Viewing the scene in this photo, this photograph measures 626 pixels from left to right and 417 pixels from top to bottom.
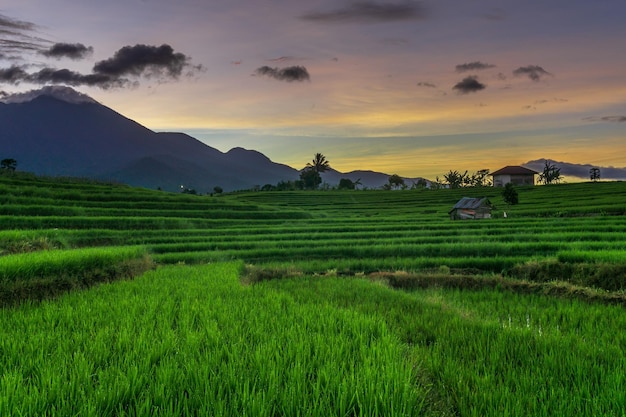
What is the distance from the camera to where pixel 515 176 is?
100250 millimetres

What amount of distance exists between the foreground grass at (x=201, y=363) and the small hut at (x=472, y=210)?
122 ft

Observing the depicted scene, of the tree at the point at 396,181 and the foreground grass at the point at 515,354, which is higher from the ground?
the tree at the point at 396,181

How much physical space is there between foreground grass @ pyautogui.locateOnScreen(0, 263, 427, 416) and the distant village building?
108m

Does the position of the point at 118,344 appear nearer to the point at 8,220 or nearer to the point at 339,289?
the point at 339,289

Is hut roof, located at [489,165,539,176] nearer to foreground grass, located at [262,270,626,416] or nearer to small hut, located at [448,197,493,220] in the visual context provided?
small hut, located at [448,197,493,220]

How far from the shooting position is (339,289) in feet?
28.8

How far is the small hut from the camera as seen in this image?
128 feet

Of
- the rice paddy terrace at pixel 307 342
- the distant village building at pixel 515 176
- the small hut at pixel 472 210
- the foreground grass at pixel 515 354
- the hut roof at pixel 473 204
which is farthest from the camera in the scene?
the distant village building at pixel 515 176

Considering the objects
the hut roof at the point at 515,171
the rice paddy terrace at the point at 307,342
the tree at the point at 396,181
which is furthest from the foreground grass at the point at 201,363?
the tree at the point at 396,181

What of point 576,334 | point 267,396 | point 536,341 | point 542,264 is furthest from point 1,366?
point 542,264

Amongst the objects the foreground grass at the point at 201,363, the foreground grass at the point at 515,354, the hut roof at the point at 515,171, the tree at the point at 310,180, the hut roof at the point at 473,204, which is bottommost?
the foreground grass at the point at 515,354

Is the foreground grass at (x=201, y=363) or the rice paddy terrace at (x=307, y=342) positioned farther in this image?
the rice paddy terrace at (x=307, y=342)

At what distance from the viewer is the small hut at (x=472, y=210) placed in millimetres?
38875

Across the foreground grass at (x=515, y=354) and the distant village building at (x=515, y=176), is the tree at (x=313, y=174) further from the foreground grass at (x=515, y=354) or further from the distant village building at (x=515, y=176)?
the foreground grass at (x=515, y=354)
